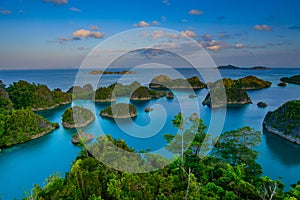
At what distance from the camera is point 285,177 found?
43.5 ft

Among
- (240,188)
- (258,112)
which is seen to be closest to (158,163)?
(240,188)

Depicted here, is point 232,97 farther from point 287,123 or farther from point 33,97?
point 33,97

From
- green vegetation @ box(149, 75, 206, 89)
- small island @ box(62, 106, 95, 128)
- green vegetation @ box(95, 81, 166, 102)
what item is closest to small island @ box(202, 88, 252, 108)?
green vegetation @ box(95, 81, 166, 102)

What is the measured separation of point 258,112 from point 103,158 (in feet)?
80.1

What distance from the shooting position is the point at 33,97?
102ft

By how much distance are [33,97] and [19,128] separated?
14.0 meters

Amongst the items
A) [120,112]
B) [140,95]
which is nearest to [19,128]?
[120,112]

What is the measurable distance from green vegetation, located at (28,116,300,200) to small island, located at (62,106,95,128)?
11913 millimetres

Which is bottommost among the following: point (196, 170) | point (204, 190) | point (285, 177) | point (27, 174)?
point (27, 174)

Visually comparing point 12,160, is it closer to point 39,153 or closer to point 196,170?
point 39,153

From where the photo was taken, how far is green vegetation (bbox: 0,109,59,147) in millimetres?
17734

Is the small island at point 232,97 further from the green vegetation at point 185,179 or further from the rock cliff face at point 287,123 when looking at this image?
the green vegetation at point 185,179

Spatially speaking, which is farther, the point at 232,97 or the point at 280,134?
the point at 232,97

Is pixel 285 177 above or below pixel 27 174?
Result: above
